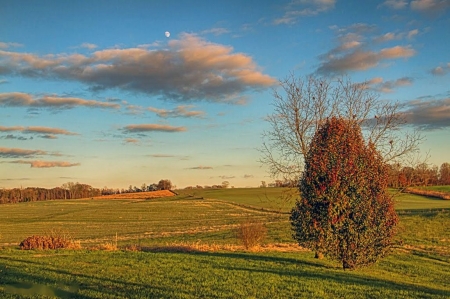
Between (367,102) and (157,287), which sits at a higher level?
(367,102)

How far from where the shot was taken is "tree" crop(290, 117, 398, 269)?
16.4m

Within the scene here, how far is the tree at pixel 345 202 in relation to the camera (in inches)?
645

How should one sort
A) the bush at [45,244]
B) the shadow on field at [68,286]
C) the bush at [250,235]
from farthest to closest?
the bush at [250,235], the bush at [45,244], the shadow on field at [68,286]

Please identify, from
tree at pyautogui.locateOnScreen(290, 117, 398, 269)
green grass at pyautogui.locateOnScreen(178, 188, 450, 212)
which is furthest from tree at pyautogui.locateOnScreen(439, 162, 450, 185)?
tree at pyautogui.locateOnScreen(290, 117, 398, 269)

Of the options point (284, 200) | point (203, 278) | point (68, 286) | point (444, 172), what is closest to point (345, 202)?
point (203, 278)

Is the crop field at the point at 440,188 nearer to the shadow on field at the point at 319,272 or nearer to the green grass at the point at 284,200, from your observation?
the green grass at the point at 284,200

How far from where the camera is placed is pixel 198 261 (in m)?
18.3

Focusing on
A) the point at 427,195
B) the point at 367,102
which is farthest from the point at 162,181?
the point at 367,102

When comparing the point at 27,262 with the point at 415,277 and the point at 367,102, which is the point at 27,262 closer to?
the point at 415,277

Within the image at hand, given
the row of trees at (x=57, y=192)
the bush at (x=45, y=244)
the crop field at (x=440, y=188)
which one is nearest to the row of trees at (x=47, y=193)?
the row of trees at (x=57, y=192)

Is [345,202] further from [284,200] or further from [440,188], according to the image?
[440,188]

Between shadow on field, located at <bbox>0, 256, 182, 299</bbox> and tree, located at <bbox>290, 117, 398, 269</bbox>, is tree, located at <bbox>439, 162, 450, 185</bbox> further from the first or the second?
shadow on field, located at <bbox>0, 256, 182, 299</bbox>

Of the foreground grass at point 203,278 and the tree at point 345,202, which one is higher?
the tree at point 345,202

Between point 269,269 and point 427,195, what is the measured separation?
84400mm
